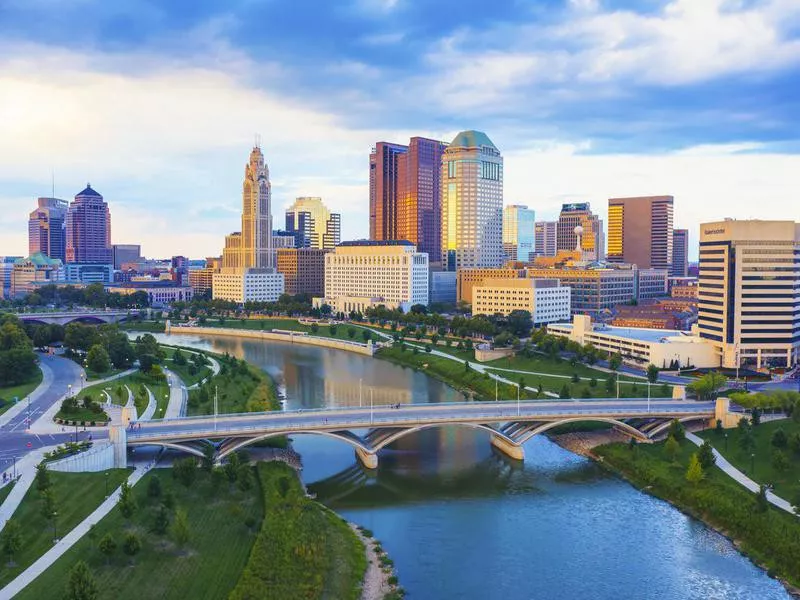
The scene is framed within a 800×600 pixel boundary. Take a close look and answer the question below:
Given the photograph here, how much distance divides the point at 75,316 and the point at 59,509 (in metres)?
111

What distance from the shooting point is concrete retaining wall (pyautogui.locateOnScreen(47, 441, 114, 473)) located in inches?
1753

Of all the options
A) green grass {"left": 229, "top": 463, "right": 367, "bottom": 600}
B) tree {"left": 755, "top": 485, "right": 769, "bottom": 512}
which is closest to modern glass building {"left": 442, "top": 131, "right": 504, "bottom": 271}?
tree {"left": 755, "top": 485, "right": 769, "bottom": 512}

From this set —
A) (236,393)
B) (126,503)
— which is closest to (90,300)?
(236,393)

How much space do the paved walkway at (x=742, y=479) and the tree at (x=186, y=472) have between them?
32644 millimetres

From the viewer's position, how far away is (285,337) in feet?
429

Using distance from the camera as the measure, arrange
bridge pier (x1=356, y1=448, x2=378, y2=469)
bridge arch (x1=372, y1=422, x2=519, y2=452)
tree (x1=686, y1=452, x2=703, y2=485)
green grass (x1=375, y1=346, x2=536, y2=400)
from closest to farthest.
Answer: tree (x1=686, y1=452, x2=703, y2=485)
bridge pier (x1=356, y1=448, x2=378, y2=469)
bridge arch (x1=372, y1=422, x2=519, y2=452)
green grass (x1=375, y1=346, x2=536, y2=400)

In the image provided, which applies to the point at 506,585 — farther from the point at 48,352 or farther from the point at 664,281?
the point at 664,281

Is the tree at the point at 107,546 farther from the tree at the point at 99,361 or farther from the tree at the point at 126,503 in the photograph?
the tree at the point at 99,361

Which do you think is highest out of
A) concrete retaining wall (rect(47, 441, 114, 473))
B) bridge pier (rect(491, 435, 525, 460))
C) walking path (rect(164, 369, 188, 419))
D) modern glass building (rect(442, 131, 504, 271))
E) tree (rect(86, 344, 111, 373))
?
modern glass building (rect(442, 131, 504, 271))

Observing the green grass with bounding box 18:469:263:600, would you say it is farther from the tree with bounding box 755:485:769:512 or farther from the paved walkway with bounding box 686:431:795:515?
the paved walkway with bounding box 686:431:795:515

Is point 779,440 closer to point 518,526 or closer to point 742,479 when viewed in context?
point 742,479

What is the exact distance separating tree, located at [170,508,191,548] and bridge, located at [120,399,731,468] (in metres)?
11.8

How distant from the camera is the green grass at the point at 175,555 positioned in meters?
32.8

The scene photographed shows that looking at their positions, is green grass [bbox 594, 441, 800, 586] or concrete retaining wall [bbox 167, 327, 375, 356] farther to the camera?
concrete retaining wall [bbox 167, 327, 375, 356]
